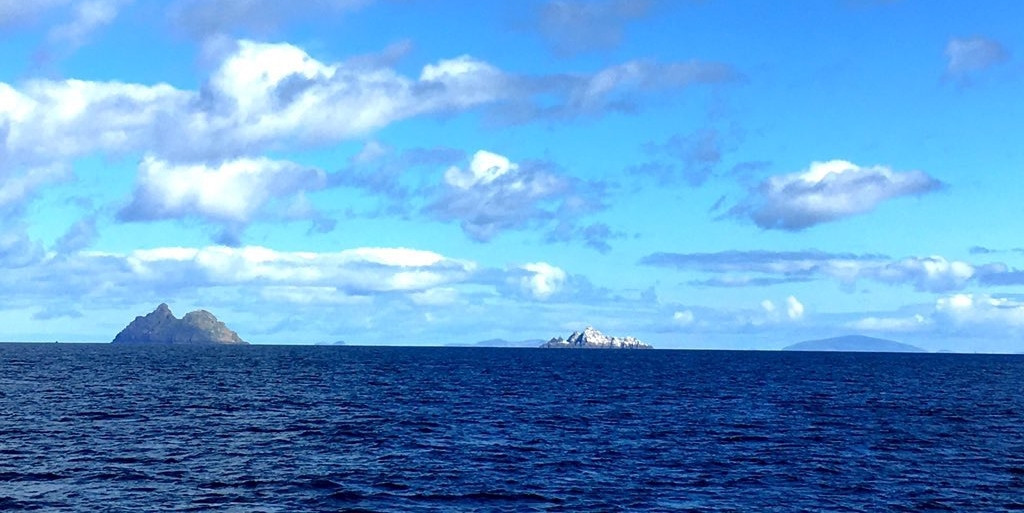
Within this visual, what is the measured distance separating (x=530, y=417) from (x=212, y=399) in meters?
39.0

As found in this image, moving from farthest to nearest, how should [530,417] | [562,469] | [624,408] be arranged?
[624,408] < [530,417] < [562,469]

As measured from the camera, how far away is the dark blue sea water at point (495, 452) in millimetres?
45625

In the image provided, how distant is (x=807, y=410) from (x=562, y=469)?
50.7 meters

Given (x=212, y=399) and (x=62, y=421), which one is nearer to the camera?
(x=62, y=421)

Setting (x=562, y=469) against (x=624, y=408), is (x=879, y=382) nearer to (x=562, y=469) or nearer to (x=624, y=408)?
(x=624, y=408)

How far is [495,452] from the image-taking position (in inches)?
2379

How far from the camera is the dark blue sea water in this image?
150ft

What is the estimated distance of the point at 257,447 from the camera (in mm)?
61000

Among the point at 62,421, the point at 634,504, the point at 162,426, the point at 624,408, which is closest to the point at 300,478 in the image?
the point at 634,504

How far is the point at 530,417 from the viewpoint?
8388 cm

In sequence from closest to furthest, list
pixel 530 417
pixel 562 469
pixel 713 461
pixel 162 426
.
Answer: pixel 562 469, pixel 713 461, pixel 162 426, pixel 530 417

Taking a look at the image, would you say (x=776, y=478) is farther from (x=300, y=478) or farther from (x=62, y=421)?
(x=62, y=421)

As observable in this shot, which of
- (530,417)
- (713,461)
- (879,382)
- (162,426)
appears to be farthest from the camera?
(879,382)

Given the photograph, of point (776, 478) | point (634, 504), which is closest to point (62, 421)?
point (634, 504)
